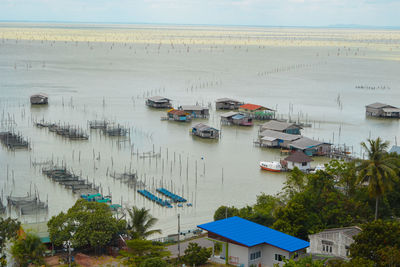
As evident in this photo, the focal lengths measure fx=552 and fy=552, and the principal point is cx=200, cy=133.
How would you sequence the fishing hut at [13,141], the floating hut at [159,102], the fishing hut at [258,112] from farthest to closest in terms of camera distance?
the floating hut at [159,102]
the fishing hut at [258,112]
the fishing hut at [13,141]

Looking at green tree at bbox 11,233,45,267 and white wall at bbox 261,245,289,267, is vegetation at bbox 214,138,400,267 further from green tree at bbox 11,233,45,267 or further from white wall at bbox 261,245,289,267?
green tree at bbox 11,233,45,267

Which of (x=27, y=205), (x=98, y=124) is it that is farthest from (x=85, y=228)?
(x=98, y=124)

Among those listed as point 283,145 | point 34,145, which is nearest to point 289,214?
point 283,145

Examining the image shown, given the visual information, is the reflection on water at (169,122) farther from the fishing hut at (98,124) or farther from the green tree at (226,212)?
the green tree at (226,212)

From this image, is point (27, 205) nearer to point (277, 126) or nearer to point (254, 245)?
point (254, 245)

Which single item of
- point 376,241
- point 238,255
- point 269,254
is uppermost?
point 376,241

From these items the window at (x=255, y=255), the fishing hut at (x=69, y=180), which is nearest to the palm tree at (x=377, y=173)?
the window at (x=255, y=255)
